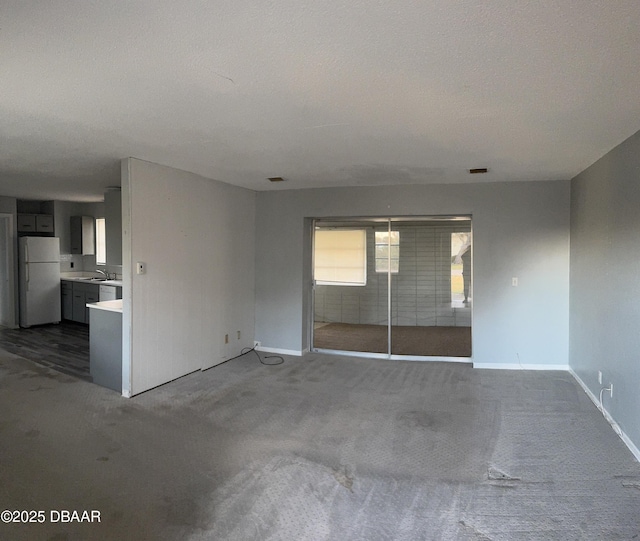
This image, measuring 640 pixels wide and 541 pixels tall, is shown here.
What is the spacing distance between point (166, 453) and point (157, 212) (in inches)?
98.6

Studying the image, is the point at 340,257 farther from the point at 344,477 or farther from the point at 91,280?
the point at 91,280

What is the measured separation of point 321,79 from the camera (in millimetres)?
2314

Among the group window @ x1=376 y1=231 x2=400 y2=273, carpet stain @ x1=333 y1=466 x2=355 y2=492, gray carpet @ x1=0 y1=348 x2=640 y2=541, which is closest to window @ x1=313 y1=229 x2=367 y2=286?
window @ x1=376 y1=231 x2=400 y2=273

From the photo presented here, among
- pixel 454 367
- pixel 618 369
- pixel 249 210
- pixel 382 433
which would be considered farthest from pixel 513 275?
pixel 249 210

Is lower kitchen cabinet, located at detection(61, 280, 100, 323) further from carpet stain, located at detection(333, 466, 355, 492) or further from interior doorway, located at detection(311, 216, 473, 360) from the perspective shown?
carpet stain, located at detection(333, 466, 355, 492)

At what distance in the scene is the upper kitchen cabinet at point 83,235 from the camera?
860cm

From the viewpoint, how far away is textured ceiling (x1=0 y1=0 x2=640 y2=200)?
66.8 inches

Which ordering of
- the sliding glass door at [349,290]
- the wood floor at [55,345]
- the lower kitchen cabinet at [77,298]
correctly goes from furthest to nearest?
the lower kitchen cabinet at [77,298]
the sliding glass door at [349,290]
the wood floor at [55,345]

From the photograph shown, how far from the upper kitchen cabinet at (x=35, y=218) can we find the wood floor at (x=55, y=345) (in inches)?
71.8

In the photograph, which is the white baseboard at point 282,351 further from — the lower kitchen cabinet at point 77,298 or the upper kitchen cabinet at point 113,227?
the lower kitchen cabinet at point 77,298

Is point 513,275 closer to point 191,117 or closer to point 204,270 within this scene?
point 204,270

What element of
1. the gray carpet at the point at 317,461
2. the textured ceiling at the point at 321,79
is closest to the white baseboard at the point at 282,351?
the gray carpet at the point at 317,461

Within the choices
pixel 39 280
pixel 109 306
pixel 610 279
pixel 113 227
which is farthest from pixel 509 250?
pixel 39 280

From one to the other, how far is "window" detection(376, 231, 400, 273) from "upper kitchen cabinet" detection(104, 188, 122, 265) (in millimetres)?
3409
